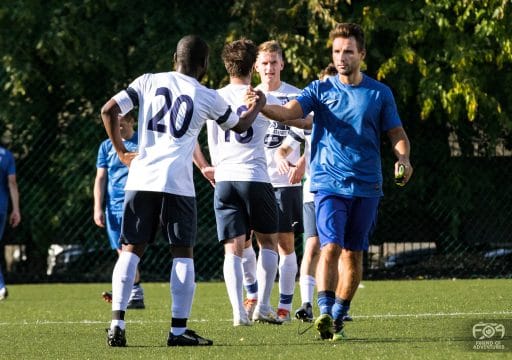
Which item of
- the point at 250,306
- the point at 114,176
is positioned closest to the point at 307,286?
the point at 250,306

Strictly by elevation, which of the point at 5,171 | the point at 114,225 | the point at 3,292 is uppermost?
the point at 5,171

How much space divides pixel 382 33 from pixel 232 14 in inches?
84.7

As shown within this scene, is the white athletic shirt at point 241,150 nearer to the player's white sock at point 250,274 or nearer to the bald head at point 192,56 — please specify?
the player's white sock at point 250,274

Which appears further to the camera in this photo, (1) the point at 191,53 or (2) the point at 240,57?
(2) the point at 240,57

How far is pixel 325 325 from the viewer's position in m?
7.47

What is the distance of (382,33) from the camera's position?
55.4ft

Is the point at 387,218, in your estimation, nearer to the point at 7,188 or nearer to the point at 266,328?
the point at 7,188

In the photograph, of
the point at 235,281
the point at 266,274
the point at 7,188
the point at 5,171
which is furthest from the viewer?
the point at 7,188

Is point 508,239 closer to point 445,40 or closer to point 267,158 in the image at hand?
point 445,40

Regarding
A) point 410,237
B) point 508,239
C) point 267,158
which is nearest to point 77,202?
point 410,237

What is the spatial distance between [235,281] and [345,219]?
130 centimetres

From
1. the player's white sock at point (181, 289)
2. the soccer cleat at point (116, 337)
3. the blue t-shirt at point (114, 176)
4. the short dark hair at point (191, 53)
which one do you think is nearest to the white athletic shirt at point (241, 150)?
the short dark hair at point (191, 53)

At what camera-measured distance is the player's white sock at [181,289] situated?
7441 millimetres

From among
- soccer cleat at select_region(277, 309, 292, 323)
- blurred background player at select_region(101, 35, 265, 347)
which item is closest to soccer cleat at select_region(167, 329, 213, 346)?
blurred background player at select_region(101, 35, 265, 347)
